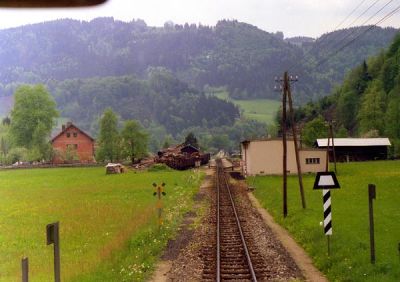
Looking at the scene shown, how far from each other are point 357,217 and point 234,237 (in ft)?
21.3

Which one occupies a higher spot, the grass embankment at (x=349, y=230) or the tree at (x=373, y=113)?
the tree at (x=373, y=113)

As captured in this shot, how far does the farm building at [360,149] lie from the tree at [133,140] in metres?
29.4

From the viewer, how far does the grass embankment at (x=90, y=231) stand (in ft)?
50.7

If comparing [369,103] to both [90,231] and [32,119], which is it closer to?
[32,119]

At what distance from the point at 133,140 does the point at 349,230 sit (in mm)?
80807

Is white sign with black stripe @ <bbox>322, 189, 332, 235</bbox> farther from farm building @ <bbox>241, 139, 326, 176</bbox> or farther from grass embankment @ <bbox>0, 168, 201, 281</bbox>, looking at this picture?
farm building @ <bbox>241, 139, 326, 176</bbox>

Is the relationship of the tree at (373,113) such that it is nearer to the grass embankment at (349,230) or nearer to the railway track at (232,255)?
the grass embankment at (349,230)

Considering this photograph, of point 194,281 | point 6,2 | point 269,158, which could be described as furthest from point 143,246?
point 269,158

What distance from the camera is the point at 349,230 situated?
20703mm

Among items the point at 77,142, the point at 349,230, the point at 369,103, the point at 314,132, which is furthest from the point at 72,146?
the point at 349,230

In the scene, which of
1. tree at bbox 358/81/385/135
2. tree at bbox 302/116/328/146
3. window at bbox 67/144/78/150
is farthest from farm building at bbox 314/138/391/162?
window at bbox 67/144/78/150

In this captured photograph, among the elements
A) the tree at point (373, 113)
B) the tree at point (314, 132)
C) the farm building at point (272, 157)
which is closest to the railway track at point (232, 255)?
the farm building at point (272, 157)

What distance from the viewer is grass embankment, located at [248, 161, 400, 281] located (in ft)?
45.3

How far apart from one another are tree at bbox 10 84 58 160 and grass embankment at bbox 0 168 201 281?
2038 inches
